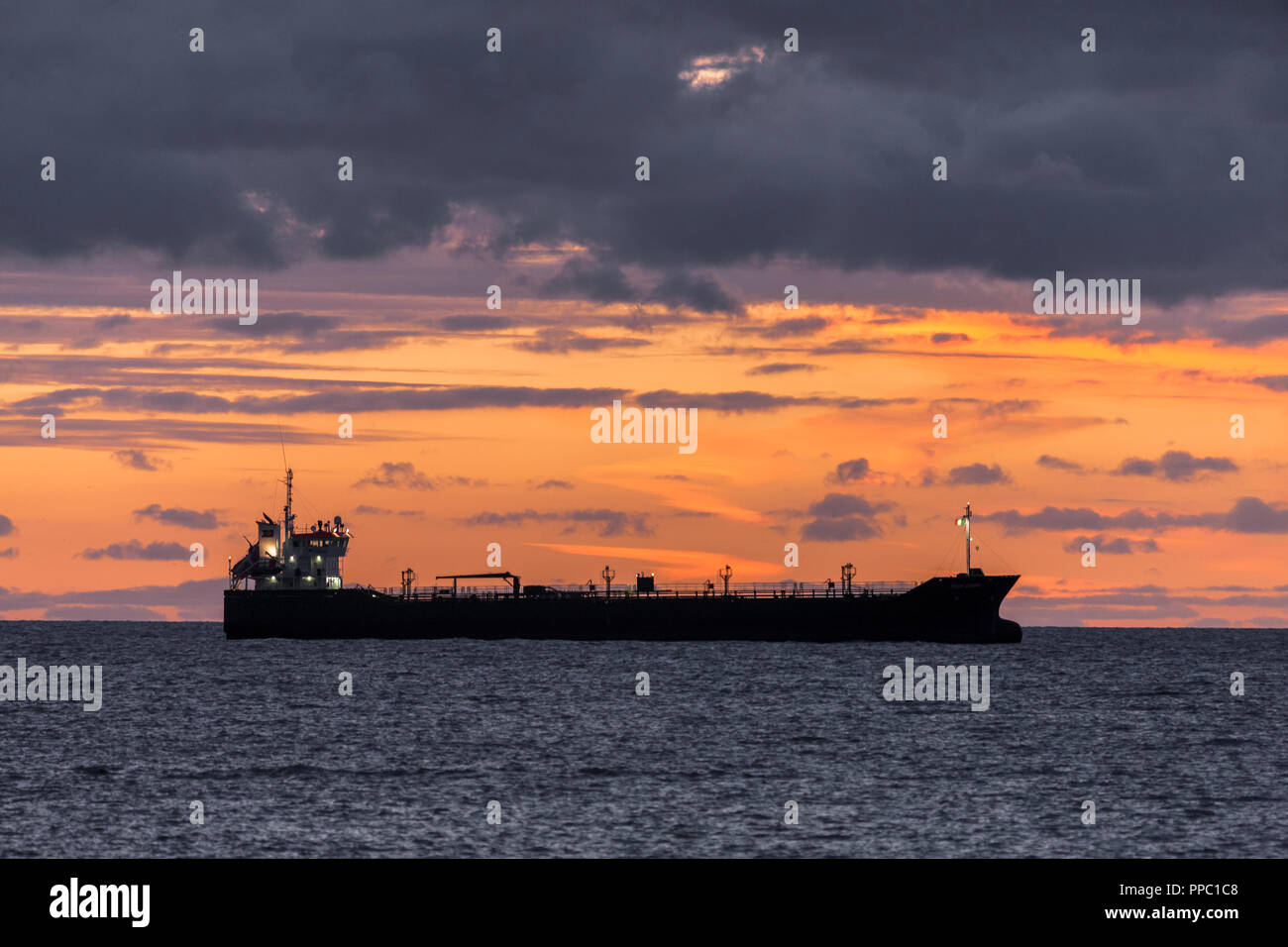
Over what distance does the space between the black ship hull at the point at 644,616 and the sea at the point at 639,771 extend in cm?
3844

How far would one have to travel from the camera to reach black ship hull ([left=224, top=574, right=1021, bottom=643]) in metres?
143

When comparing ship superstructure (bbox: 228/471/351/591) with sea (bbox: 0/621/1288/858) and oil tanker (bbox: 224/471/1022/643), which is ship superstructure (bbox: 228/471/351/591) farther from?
sea (bbox: 0/621/1288/858)

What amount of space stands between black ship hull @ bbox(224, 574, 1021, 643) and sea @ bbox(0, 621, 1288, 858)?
38443 mm

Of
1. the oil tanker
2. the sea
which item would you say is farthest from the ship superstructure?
the sea

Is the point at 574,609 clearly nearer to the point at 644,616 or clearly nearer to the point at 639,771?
the point at 644,616

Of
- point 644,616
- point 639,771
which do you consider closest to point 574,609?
point 644,616

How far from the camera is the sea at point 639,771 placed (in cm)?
3850

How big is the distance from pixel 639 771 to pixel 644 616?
100824mm

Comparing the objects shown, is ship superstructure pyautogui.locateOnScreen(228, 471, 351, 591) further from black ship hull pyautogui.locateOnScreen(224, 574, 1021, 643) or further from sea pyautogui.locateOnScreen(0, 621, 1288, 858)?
sea pyautogui.locateOnScreen(0, 621, 1288, 858)

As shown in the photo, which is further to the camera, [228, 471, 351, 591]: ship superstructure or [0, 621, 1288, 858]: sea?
[228, 471, 351, 591]: ship superstructure

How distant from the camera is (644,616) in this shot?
153 metres
